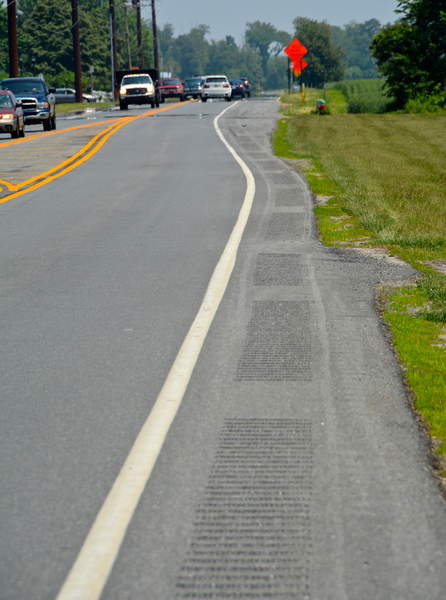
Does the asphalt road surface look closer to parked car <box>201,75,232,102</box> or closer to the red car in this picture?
parked car <box>201,75,232,102</box>

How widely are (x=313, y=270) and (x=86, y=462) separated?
613 cm

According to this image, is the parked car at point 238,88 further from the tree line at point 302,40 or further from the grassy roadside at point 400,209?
the grassy roadside at point 400,209

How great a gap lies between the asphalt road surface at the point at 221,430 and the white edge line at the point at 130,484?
1.5 inches

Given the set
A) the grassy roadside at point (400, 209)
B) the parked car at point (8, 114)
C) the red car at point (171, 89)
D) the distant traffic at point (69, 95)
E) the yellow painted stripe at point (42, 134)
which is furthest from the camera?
the red car at point (171, 89)

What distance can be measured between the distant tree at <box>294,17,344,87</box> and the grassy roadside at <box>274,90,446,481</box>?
490ft

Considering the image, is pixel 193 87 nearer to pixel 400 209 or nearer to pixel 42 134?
pixel 42 134

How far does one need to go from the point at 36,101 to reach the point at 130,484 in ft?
128

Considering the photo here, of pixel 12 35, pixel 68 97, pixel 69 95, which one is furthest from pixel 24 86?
pixel 69 95

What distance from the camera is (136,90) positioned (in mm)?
58781

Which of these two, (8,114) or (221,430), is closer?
(221,430)

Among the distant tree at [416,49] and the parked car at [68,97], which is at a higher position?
the distant tree at [416,49]

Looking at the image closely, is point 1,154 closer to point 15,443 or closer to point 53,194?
point 53,194

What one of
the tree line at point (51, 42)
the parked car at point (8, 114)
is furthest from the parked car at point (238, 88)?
the parked car at point (8, 114)

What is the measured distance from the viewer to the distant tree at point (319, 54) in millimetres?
185375
